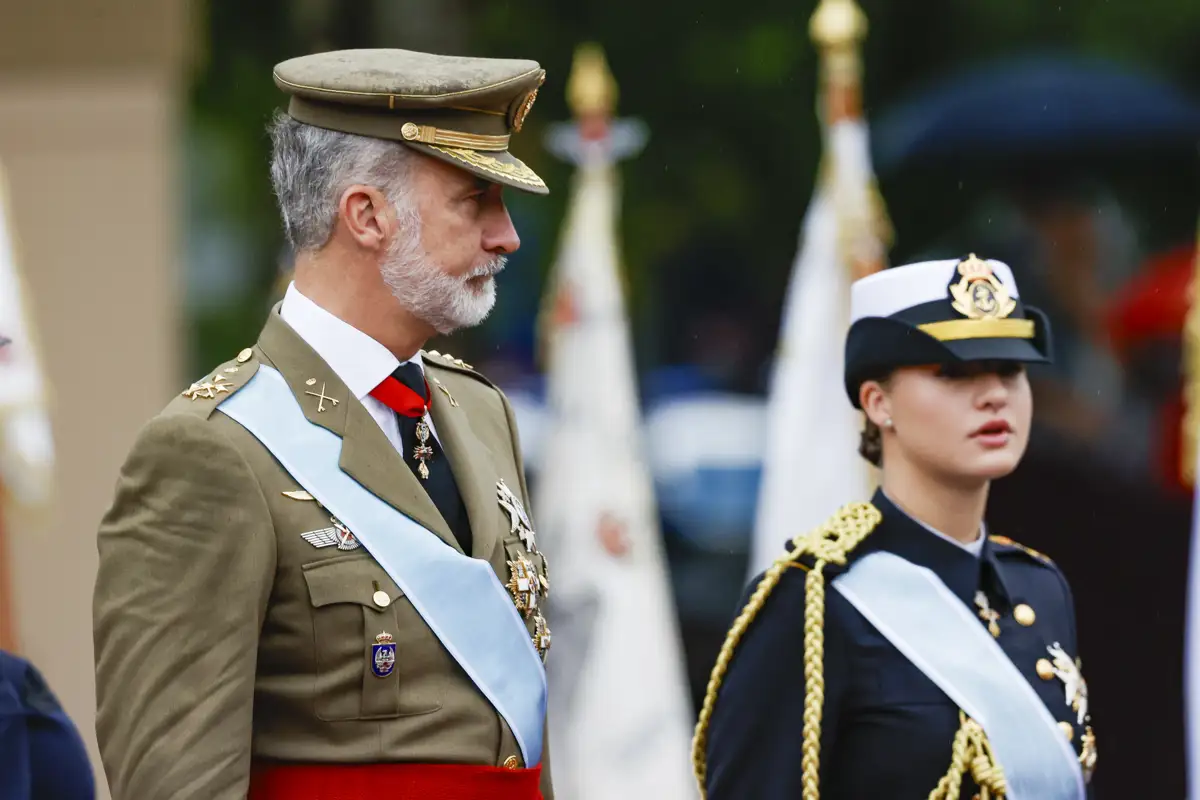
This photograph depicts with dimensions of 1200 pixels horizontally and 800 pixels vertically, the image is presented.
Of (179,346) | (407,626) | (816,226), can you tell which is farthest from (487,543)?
(179,346)

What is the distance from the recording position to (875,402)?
3521mm

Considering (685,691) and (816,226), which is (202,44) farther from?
(685,691)

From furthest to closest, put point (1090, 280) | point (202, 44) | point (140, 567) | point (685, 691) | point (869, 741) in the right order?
point (202, 44) → point (685, 691) → point (1090, 280) → point (869, 741) → point (140, 567)

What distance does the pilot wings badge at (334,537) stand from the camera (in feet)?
9.05

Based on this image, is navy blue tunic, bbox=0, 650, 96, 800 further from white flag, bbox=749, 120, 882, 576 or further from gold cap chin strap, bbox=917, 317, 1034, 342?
white flag, bbox=749, 120, 882, 576

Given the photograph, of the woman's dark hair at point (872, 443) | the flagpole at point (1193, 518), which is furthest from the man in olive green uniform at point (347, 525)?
the flagpole at point (1193, 518)

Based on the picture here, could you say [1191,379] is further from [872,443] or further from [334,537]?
[334,537]

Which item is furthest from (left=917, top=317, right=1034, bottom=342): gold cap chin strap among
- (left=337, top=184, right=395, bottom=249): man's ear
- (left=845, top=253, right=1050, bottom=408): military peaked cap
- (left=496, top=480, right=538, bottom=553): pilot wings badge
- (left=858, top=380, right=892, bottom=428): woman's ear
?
(left=337, top=184, right=395, bottom=249): man's ear

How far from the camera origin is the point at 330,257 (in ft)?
9.65

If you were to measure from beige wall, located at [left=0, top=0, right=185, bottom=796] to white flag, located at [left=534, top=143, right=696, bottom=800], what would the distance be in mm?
1536

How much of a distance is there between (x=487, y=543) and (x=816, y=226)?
3592mm

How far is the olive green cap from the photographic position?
291cm

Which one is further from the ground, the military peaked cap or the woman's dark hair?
the military peaked cap

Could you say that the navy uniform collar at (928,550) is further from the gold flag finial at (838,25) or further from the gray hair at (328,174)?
the gold flag finial at (838,25)
